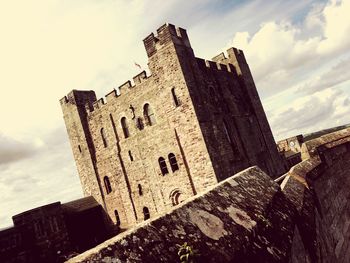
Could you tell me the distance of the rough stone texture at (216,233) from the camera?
5.36 feet

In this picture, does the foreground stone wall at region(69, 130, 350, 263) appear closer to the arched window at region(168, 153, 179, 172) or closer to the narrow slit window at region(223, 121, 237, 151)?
the arched window at region(168, 153, 179, 172)

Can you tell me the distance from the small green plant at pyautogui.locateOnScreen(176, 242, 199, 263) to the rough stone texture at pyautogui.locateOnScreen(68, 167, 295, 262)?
26mm

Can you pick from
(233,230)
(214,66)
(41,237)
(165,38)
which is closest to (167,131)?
(165,38)

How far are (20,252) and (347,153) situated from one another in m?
15.1

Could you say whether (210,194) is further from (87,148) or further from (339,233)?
(87,148)

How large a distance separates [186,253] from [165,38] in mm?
16725

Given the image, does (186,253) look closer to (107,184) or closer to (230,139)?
(230,139)

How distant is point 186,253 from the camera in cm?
172

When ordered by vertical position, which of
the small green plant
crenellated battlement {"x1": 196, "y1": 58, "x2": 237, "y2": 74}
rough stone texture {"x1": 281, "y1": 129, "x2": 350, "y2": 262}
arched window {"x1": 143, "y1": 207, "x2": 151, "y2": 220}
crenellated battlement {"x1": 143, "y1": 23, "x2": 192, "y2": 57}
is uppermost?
crenellated battlement {"x1": 143, "y1": 23, "x2": 192, "y2": 57}

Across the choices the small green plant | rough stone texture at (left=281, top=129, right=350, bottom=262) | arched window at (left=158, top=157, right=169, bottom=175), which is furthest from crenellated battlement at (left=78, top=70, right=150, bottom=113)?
the small green plant

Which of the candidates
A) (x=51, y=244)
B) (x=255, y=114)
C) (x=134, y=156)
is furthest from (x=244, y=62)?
(x=51, y=244)

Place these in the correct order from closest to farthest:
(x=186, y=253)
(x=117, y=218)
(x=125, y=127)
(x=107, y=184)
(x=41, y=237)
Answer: (x=186, y=253) → (x=41, y=237) → (x=125, y=127) → (x=117, y=218) → (x=107, y=184)

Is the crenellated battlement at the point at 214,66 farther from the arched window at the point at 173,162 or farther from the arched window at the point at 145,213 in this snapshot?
the arched window at the point at 145,213

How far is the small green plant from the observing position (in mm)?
1685
